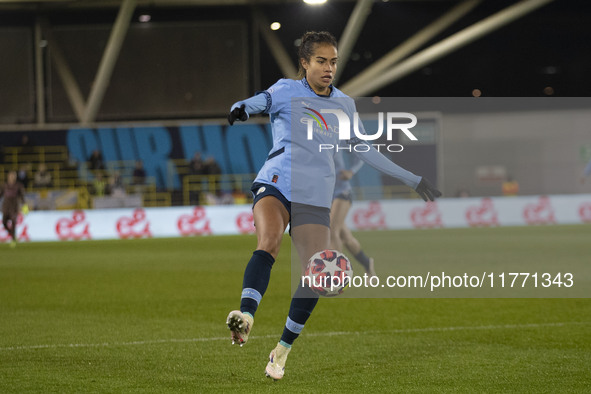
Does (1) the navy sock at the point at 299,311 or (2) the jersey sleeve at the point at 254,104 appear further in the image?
(1) the navy sock at the point at 299,311

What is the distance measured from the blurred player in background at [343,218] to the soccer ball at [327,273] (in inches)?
241

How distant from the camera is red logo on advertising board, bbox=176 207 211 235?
26.7 m

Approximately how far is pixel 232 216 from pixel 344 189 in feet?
46.7

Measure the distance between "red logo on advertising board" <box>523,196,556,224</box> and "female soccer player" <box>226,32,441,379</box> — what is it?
22.6m

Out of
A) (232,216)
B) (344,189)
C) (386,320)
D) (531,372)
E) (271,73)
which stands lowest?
(531,372)

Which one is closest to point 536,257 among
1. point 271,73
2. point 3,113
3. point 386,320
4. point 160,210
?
point 386,320

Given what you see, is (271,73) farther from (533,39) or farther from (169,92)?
(533,39)

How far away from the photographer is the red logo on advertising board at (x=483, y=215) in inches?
1057

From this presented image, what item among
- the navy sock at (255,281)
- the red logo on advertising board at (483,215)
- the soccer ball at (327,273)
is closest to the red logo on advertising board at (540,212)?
the red logo on advertising board at (483,215)

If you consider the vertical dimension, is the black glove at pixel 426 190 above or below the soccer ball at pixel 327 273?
above

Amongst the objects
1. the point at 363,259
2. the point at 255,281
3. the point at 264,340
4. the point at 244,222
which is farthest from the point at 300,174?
the point at 244,222

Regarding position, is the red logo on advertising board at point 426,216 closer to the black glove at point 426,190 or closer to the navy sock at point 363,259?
the navy sock at point 363,259

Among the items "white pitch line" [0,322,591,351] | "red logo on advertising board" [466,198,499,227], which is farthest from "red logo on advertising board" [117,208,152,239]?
"white pitch line" [0,322,591,351]

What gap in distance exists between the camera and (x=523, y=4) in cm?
2930
